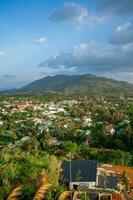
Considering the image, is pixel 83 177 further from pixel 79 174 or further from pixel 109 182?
pixel 109 182

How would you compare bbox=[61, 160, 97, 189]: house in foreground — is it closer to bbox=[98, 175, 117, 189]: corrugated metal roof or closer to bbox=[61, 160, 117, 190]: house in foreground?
bbox=[61, 160, 117, 190]: house in foreground

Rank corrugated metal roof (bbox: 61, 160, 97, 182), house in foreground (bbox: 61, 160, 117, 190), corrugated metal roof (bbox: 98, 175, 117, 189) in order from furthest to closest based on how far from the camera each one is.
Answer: corrugated metal roof (bbox: 98, 175, 117, 189), corrugated metal roof (bbox: 61, 160, 97, 182), house in foreground (bbox: 61, 160, 117, 190)

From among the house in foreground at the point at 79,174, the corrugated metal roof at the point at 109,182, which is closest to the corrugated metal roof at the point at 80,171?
the house in foreground at the point at 79,174

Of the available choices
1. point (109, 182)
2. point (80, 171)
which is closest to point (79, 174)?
point (80, 171)

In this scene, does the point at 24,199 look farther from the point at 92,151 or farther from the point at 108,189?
Result: the point at 92,151

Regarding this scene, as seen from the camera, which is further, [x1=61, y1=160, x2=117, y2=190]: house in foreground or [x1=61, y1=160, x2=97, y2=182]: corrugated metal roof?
[x1=61, y1=160, x2=97, y2=182]: corrugated metal roof

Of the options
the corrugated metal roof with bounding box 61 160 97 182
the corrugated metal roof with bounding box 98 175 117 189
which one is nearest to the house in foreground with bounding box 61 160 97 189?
the corrugated metal roof with bounding box 61 160 97 182

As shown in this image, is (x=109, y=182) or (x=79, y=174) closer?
(x=79, y=174)

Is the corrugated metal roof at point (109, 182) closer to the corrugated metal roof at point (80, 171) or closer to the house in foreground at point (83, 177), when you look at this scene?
the house in foreground at point (83, 177)
